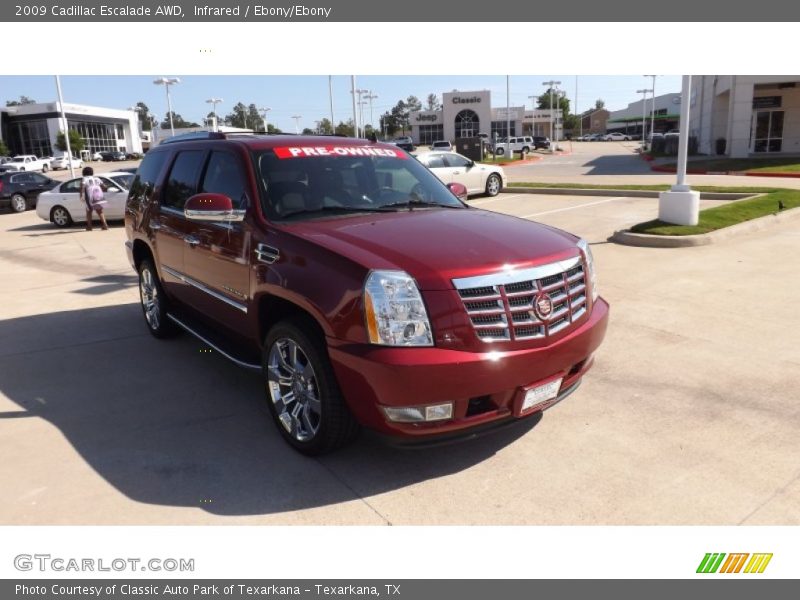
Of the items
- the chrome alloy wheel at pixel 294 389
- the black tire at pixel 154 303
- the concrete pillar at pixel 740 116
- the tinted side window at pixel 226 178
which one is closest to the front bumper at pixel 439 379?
the chrome alloy wheel at pixel 294 389

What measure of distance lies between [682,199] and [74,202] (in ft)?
52.1

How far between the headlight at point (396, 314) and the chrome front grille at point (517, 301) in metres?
0.24

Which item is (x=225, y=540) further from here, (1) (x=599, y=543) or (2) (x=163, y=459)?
(1) (x=599, y=543)

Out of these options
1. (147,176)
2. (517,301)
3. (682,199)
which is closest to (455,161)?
(682,199)

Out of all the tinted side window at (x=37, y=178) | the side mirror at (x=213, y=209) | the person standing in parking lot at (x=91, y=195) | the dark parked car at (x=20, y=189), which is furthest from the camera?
the tinted side window at (x=37, y=178)

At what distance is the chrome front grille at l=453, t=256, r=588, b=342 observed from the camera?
333 centimetres

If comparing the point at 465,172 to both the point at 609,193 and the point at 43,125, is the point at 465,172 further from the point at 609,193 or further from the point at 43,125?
the point at 43,125

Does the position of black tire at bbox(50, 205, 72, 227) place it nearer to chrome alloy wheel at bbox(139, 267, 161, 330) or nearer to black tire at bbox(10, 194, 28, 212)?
black tire at bbox(10, 194, 28, 212)

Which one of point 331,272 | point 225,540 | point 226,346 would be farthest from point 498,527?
point 226,346

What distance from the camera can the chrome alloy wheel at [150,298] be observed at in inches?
251

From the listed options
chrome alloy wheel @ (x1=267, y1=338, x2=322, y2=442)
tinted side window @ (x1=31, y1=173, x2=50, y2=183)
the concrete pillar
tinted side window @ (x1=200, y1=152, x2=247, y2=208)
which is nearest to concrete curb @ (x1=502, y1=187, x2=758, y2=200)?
tinted side window @ (x1=200, y1=152, x2=247, y2=208)

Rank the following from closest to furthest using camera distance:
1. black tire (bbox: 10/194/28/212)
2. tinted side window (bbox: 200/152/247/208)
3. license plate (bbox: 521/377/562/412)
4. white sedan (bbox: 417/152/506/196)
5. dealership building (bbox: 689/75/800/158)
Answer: license plate (bbox: 521/377/562/412) → tinted side window (bbox: 200/152/247/208) → white sedan (bbox: 417/152/506/196) → black tire (bbox: 10/194/28/212) → dealership building (bbox: 689/75/800/158)

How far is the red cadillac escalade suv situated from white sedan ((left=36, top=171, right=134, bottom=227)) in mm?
14079

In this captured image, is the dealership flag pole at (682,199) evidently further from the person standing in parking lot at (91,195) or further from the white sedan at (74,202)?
the white sedan at (74,202)
